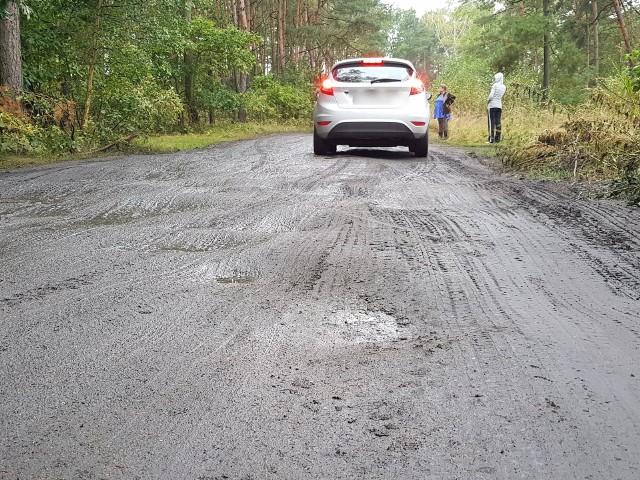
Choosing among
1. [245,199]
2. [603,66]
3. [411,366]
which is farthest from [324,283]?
[603,66]

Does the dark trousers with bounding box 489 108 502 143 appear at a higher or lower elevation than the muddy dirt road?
higher

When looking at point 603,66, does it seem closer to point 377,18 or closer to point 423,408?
point 377,18

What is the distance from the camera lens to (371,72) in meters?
11.5

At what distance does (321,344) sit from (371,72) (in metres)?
9.18

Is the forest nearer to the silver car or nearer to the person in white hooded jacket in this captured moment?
the person in white hooded jacket

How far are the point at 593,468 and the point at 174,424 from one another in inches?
51.9

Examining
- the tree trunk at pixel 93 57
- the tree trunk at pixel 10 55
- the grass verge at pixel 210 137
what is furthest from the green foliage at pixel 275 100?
the tree trunk at pixel 10 55

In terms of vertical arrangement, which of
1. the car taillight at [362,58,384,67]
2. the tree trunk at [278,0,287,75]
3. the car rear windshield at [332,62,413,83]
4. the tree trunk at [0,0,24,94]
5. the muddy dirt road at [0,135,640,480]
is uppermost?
the tree trunk at [278,0,287,75]

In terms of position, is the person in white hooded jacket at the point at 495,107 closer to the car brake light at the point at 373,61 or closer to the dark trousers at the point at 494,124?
the dark trousers at the point at 494,124

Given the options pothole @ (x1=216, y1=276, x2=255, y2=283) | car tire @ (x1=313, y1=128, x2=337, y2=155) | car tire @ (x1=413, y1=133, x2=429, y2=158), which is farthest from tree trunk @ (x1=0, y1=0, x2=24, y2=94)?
pothole @ (x1=216, y1=276, x2=255, y2=283)

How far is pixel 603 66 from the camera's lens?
41625mm

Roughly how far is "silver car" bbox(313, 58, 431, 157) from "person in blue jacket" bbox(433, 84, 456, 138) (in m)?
7.78

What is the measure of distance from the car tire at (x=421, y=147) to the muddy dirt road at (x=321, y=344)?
5.70 metres

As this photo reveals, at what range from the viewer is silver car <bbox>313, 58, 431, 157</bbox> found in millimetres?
11227
